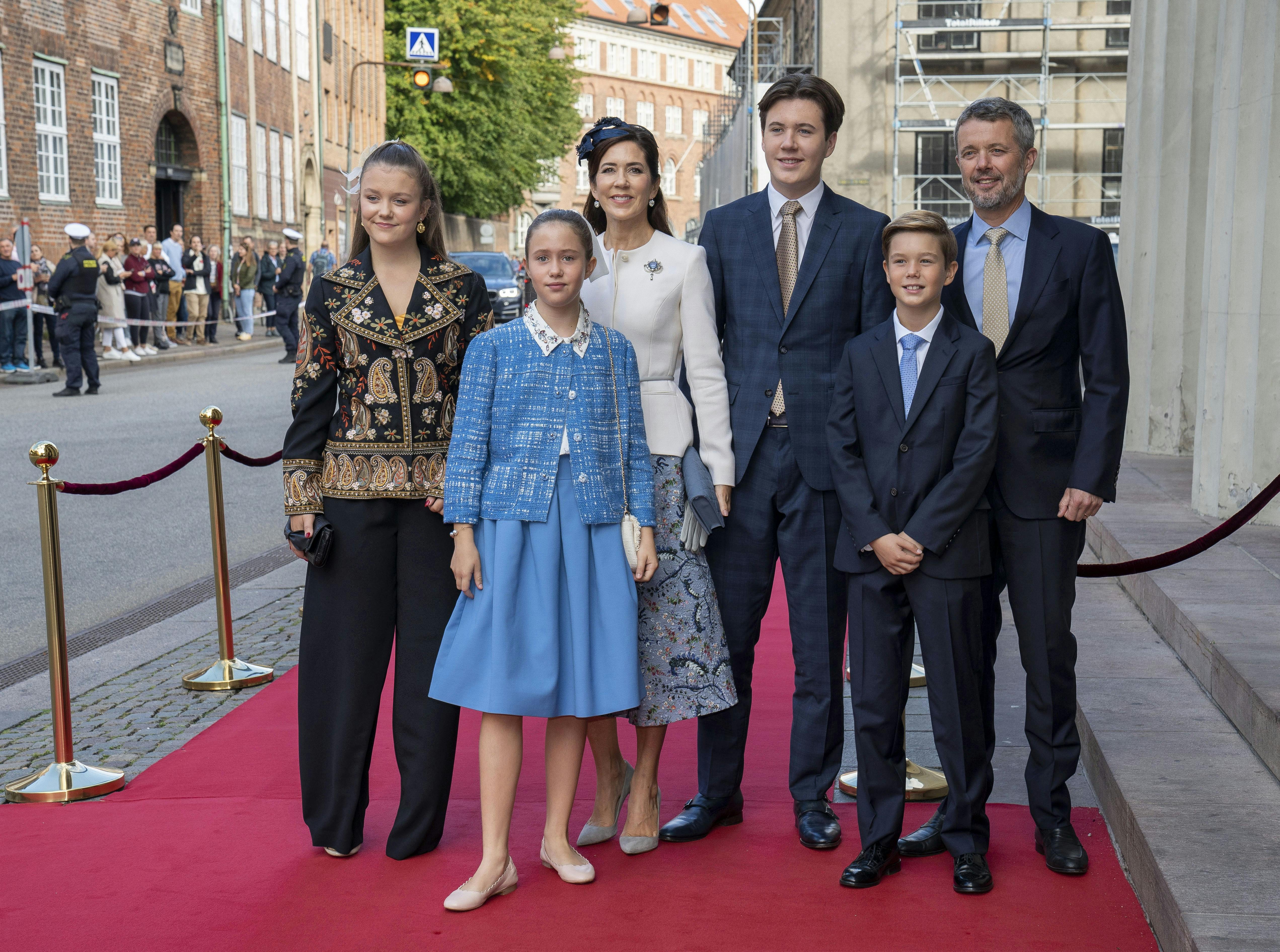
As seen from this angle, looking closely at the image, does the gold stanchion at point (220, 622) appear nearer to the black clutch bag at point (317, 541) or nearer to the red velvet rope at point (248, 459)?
the red velvet rope at point (248, 459)

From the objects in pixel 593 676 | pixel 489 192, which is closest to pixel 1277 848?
pixel 593 676

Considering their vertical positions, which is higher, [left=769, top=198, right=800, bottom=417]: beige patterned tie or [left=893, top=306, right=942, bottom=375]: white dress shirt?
[left=769, top=198, right=800, bottom=417]: beige patterned tie

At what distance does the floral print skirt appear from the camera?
4.07m

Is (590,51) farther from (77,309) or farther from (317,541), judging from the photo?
(317,541)

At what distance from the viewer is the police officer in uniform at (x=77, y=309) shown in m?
18.2

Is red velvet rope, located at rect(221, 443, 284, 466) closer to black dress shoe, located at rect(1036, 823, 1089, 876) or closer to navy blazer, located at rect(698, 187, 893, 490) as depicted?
navy blazer, located at rect(698, 187, 893, 490)

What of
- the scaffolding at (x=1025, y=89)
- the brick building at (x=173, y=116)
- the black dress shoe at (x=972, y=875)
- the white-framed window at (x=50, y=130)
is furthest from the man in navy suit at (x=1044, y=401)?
the scaffolding at (x=1025, y=89)

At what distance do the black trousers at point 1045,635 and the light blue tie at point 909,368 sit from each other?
380 mm

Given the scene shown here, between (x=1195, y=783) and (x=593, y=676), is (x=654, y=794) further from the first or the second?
(x=1195, y=783)

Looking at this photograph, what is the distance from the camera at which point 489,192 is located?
177ft

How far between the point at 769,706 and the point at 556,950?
96.1 inches

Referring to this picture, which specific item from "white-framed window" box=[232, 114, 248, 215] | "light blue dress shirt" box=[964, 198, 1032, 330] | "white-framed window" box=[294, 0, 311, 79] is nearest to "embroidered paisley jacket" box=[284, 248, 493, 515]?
"light blue dress shirt" box=[964, 198, 1032, 330]

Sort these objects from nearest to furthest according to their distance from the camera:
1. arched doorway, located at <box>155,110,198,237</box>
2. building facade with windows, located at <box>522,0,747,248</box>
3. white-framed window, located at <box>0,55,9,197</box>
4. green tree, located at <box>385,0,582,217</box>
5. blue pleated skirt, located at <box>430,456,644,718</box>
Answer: blue pleated skirt, located at <box>430,456,644,718</box> → white-framed window, located at <box>0,55,9,197</box> → arched doorway, located at <box>155,110,198,237</box> → green tree, located at <box>385,0,582,217</box> → building facade with windows, located at <box>522,0,747,248</box>

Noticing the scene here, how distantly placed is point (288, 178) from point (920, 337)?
38944 mm
